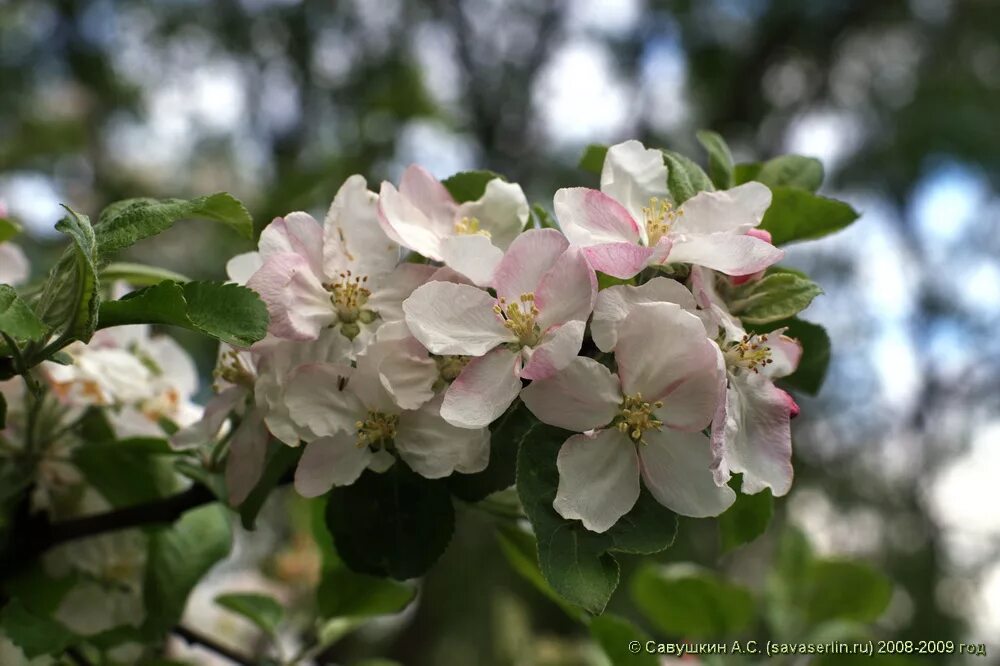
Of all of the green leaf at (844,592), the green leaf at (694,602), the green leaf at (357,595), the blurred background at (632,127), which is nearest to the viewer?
the green leaf at (357,595)

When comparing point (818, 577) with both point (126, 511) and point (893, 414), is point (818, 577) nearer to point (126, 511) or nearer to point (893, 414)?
point (126, 511)

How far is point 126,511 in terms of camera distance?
680 mm

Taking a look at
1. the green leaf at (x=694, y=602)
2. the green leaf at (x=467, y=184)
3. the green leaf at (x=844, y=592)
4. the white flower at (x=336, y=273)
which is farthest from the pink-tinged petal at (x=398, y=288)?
the green leaf at (x=844, y=592)

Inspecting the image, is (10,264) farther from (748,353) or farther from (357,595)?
(748,353)

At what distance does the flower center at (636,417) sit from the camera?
53 centimetres

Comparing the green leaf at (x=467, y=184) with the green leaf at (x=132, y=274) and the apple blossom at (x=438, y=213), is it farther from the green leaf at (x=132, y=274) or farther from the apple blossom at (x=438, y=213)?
the green leaf at (x=132, y=274)

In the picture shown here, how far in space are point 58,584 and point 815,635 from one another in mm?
799

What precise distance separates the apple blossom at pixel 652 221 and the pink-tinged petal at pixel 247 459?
0.78 feet

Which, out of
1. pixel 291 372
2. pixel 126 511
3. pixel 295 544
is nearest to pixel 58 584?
pixel 126 511

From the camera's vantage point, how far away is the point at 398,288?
23.4 inches

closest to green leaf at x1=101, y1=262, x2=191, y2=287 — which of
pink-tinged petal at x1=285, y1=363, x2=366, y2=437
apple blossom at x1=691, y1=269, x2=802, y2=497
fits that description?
pink-tinged petal at x1=285, y1=363, x2=366, y2=437

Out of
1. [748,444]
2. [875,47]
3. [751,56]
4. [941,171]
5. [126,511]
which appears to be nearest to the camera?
[748,444]

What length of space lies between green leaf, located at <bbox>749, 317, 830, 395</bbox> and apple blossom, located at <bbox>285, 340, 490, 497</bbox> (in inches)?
10.3

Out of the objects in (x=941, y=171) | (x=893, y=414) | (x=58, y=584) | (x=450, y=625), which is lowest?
(x=893, y=414)
